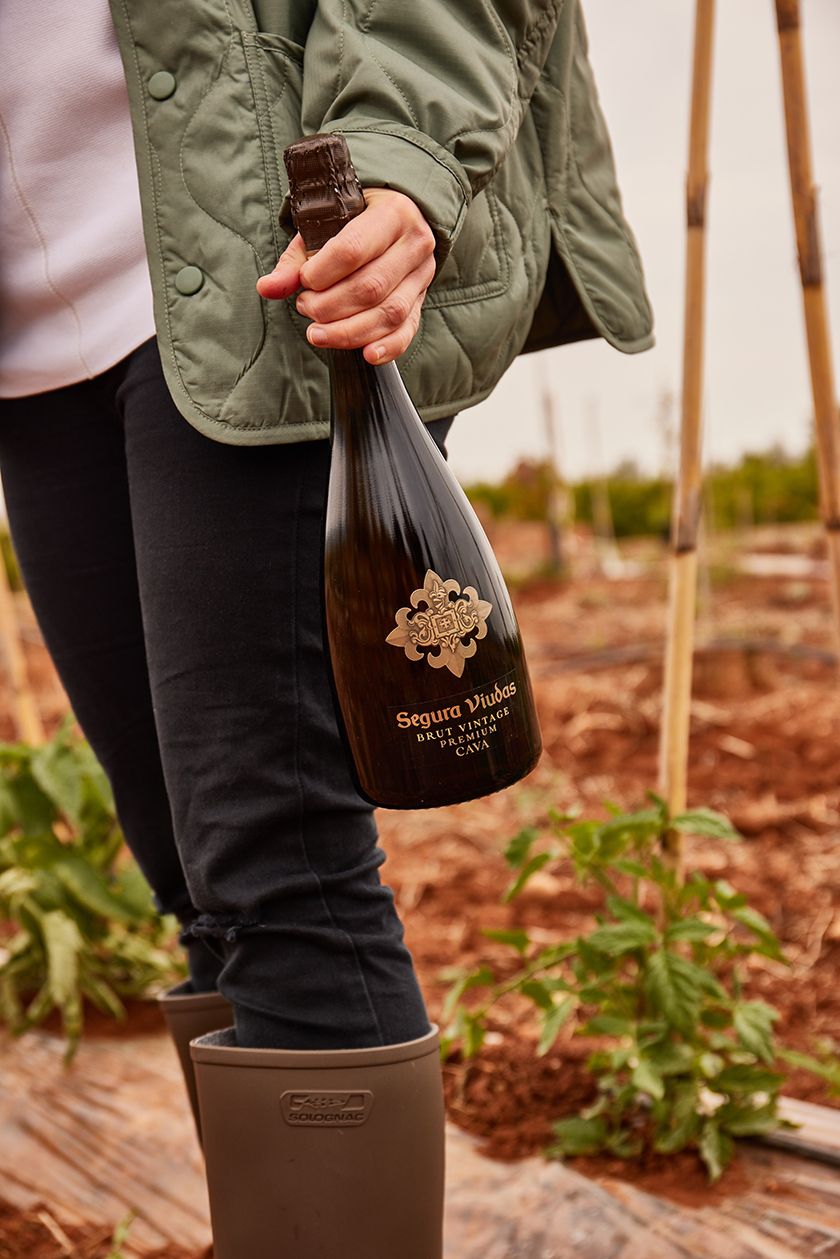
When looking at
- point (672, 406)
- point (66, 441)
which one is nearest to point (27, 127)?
point (66, 441)

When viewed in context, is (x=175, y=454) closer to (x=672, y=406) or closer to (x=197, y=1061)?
(x=197, y=1061)

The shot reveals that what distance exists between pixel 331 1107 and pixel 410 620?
0.38 meters

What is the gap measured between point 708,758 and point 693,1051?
1.82 metres

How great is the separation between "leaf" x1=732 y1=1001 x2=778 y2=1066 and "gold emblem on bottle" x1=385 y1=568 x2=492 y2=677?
75 centimetres

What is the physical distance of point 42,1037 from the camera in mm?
1921

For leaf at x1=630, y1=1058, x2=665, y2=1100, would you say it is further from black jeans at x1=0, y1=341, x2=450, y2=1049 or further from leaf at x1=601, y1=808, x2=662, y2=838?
black jeans at x1=0, y1=341, x2=450, y2=1049

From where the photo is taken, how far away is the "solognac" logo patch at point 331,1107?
0.77m

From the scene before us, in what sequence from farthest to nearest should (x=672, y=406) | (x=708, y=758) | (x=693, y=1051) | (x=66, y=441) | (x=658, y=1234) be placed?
(x=672, y=406)
(x=708, y=758)
(x=693, y=1051)
(x=658, y=1234)
(x=66, y=441)

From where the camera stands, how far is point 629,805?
2834mm

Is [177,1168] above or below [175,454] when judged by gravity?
below

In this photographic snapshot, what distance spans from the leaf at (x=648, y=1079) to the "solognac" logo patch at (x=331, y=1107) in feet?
1.81

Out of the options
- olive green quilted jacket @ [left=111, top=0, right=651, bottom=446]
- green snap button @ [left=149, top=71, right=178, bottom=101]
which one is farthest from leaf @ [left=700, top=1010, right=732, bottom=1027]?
green snap button @ [left=149, top=71, right=178, bottom=101]

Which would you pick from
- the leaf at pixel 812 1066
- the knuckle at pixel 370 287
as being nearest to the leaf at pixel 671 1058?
the leaf at pixel 812 1066

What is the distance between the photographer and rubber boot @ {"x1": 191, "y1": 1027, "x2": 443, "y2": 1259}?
2.54 feet
